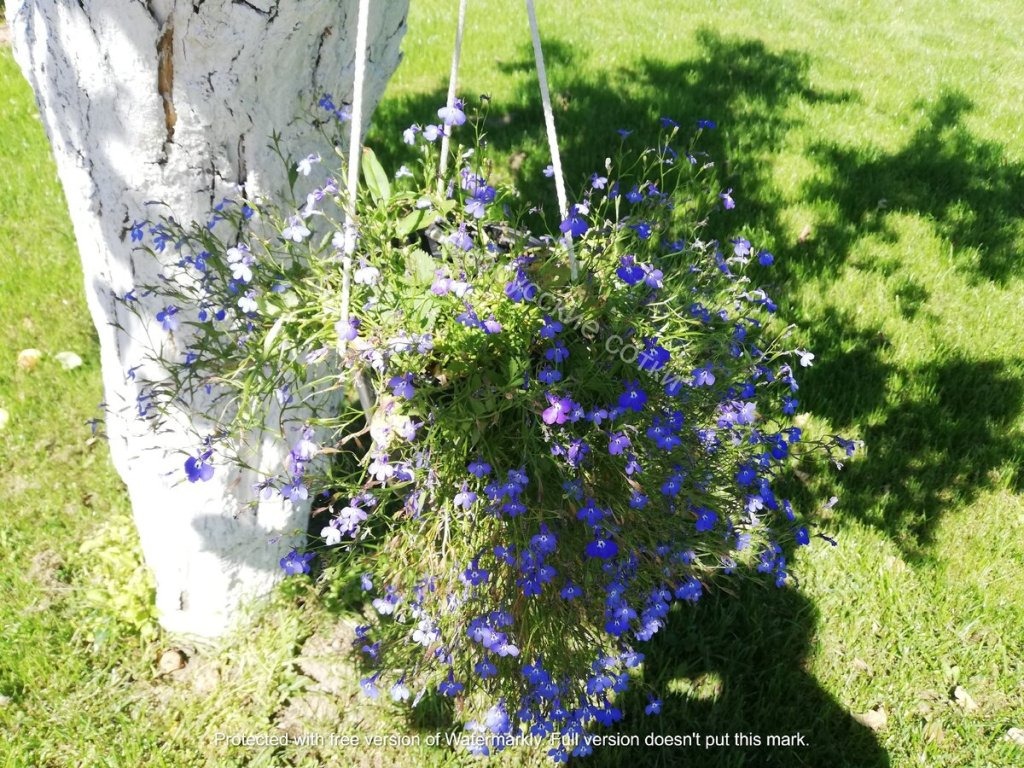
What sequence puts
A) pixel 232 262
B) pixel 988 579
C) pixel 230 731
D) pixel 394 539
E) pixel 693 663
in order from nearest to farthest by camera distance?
pixel 232 262
pixel 394 539
pixel 230 731
pixel 693 663
pixel 988 579

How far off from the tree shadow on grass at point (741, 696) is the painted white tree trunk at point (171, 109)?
145cm

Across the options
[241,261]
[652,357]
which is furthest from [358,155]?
[652,357]

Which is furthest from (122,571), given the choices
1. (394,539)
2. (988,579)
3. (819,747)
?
(988,579)

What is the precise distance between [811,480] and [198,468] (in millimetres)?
2419

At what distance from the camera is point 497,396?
70.8 inches

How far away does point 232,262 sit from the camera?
5.98ft

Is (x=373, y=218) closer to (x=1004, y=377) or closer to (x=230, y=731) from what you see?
(x=230, y=731)

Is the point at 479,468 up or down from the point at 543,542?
up

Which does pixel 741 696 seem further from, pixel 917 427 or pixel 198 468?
pixel 198 468

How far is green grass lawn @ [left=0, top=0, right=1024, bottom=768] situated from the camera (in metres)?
2.58

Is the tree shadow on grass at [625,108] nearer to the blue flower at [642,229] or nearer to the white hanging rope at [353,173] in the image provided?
the blue flower at [642,229]

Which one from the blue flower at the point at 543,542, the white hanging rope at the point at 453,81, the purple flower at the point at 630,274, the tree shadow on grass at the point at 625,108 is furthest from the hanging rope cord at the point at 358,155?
the tree shadow on grass at the point at 625,108

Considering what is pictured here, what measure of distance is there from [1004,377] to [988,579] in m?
1.14

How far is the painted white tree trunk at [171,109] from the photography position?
1743mm
